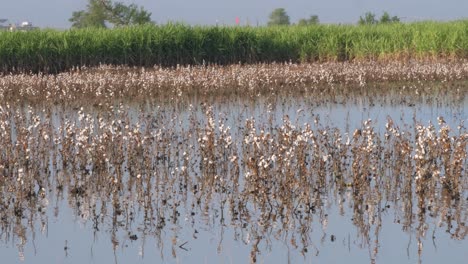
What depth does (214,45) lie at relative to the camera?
3488 cm

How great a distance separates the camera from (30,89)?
71.0 feet

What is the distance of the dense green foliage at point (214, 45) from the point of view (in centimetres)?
3138

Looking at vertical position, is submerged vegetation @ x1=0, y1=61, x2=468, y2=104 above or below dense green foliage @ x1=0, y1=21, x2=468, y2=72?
below

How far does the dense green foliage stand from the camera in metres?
31.4

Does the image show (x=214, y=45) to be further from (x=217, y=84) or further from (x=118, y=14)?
(x=118, y=14)

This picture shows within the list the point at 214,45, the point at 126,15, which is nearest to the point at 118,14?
the point at 126,15

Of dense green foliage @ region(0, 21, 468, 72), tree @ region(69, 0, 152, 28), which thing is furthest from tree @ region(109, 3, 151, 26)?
dense green foliage @ region(0, 21, 468, 72)

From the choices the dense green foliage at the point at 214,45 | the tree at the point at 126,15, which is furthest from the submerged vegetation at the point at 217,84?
the tree at the point at 126,15

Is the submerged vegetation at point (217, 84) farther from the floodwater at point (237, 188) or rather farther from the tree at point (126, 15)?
the tree at point (126, 15)

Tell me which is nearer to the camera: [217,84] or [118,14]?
[217,84]

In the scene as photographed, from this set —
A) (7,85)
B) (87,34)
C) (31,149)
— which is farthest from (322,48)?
(31,149)

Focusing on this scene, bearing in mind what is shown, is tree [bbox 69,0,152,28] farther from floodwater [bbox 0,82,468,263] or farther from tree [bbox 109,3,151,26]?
floodwater [bbox 0,82,468,263]

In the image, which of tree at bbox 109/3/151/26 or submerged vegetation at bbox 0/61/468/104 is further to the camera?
tree at bbox 109/3/151/26

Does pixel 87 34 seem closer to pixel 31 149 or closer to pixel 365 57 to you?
pixel 365 57
